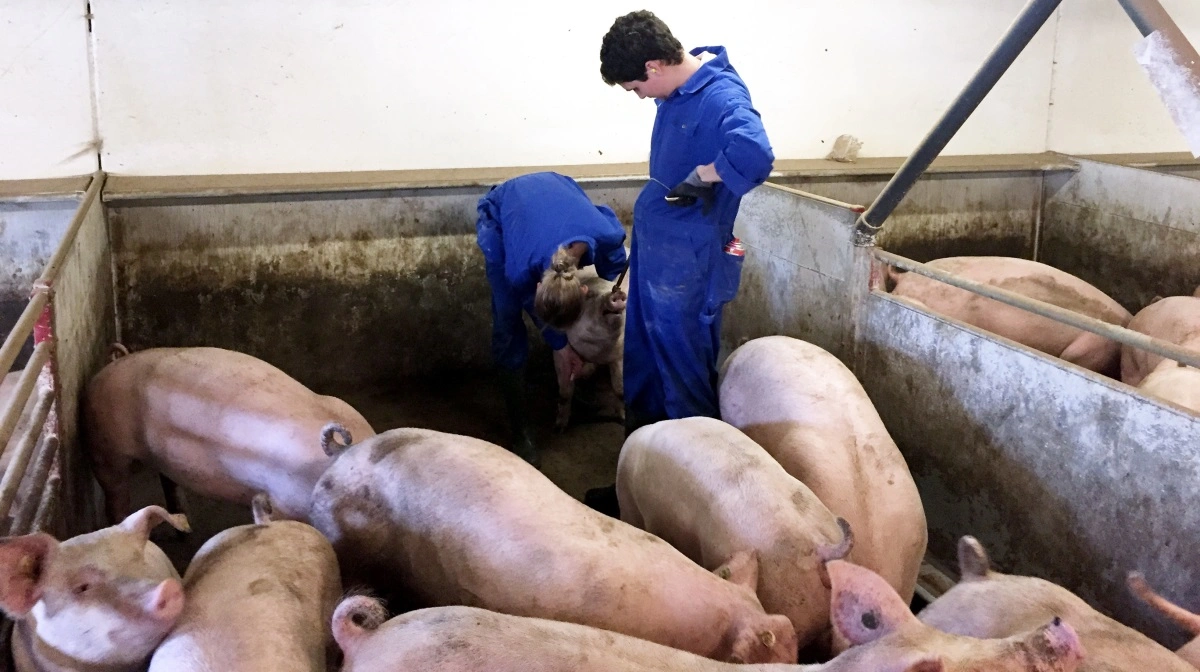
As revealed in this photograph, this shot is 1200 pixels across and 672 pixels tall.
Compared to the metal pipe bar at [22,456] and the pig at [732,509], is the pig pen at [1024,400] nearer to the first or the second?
the pig at [732,509]

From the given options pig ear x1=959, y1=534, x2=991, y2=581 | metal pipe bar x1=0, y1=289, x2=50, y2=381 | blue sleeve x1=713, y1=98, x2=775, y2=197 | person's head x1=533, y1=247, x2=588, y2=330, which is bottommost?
pig ear x1=959, y1=534, x2=991, y2=581

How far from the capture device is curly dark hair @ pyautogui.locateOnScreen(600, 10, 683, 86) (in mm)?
3127

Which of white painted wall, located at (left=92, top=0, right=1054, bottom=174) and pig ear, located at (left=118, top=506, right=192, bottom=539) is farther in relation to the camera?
white painted wall, located at (left=92, top=0, right=1054, bottom=174)

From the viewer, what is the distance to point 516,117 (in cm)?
491

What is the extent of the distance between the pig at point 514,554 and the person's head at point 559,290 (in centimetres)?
136

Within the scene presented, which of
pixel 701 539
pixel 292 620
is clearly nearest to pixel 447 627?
pixel 292 620

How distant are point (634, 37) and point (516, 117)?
6.14 ft

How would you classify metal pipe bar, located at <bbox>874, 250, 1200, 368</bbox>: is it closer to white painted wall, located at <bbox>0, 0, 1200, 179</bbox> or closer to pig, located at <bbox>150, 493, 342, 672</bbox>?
pig, located at <bbox>150, 493, 342, 672</bbox>

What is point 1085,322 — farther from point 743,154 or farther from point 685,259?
point 685,259

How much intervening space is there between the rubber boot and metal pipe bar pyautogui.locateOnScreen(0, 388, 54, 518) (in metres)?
1.89

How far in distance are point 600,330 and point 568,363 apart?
420 millimetres

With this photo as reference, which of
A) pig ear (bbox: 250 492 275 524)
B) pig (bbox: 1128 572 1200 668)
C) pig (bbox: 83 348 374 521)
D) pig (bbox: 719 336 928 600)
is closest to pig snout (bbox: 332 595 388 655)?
pig ear (bbox: 250 492 275 524)

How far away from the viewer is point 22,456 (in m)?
2.06

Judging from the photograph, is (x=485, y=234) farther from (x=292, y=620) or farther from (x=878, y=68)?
(x=878, y=68)
